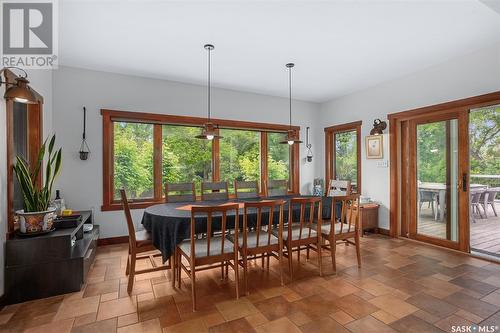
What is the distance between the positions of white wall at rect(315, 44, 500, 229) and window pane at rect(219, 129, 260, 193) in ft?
5.10

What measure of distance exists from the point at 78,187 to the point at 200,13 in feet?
9.69

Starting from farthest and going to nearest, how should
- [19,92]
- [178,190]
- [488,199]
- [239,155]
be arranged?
[239,155], [178,190], [488,199], [19,92]

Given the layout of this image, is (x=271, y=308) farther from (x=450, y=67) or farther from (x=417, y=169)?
(x=450, y=67)

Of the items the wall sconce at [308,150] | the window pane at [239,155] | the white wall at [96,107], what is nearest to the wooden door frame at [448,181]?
the wall sconce at [308,150]

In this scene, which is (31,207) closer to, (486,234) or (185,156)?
(185,156)

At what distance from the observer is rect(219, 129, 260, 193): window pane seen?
4840mm

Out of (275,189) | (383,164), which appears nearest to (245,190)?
(275,189)

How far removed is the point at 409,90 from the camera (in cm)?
400

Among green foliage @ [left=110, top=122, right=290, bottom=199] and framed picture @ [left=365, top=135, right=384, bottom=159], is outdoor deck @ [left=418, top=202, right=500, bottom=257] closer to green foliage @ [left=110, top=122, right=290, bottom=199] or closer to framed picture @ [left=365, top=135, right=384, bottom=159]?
framed picture @ [left=365, top=135, right=384, bottom=159]

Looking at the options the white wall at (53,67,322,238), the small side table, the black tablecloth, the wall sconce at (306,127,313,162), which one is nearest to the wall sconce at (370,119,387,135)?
the small side table

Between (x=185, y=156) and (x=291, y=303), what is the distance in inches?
119

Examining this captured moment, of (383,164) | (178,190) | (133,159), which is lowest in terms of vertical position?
(178,190)

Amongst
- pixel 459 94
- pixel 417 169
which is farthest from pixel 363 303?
pixel 459 94

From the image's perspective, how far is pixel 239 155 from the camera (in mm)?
5000
